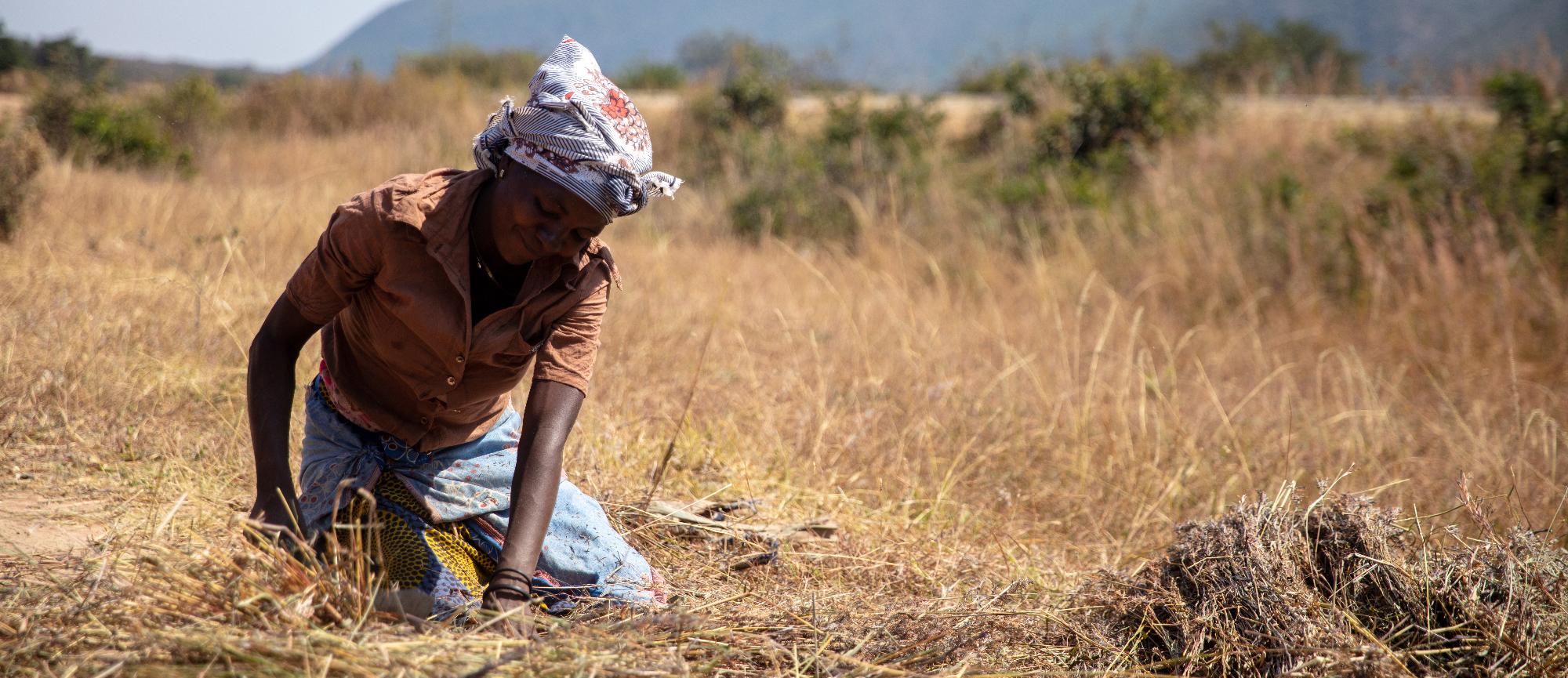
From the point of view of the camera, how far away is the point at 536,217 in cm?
188

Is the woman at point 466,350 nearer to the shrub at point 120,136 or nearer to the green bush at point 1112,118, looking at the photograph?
the shrub at point 120,136

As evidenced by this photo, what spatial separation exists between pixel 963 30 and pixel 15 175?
505 feet

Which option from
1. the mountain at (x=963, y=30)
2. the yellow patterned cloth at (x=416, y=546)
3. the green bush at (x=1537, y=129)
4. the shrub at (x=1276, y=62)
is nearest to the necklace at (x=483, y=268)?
the yellow patterned cloth at (x=416, y=546)

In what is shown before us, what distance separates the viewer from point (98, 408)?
312 cm

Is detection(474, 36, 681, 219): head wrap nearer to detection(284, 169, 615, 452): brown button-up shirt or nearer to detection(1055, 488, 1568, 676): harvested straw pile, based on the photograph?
detection(284, 169, 615, 452): brown button-up shirt

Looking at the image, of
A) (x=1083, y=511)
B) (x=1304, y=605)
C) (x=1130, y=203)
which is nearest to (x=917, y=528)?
(x=1083, y=511)

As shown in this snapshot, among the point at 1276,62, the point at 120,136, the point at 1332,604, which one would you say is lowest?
the point at 1332,604

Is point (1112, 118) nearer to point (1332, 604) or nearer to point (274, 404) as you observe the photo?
point (1332, 604)

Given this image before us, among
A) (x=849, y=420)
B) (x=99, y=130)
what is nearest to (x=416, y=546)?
(x=849, y=420)

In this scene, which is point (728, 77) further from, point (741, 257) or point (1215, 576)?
point (1215, 576)

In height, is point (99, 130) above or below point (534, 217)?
below

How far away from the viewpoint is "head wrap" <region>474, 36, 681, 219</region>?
188cm

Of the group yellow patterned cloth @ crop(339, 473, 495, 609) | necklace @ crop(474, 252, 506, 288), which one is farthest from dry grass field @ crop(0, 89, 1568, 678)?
necklace @ crop(474, 252, 506, 288)

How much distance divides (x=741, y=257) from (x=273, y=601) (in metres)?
5.65
